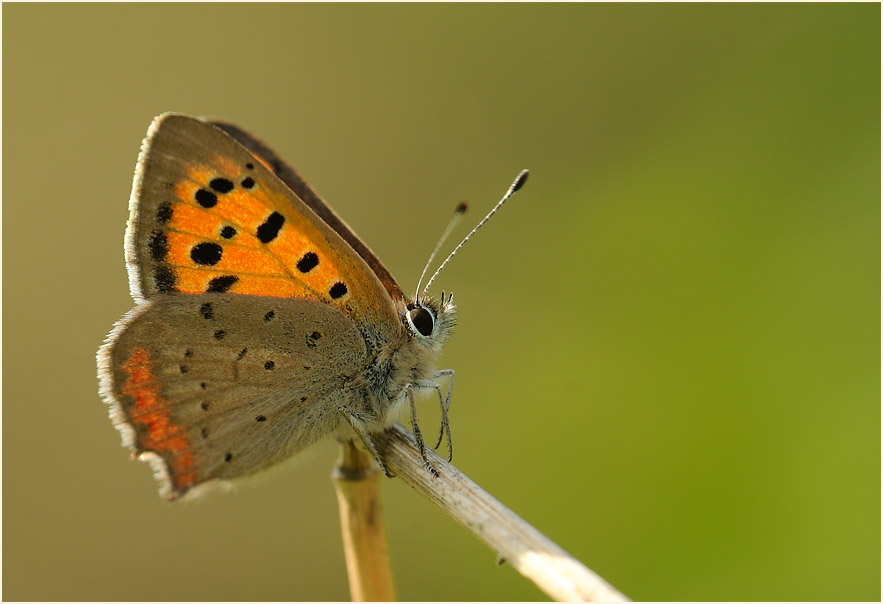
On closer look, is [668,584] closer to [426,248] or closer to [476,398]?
[476,398]

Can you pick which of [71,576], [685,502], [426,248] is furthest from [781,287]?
[71,576]

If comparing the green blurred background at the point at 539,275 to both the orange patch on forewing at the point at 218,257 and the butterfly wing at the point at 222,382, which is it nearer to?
the butterfly wing at the point at 222,382

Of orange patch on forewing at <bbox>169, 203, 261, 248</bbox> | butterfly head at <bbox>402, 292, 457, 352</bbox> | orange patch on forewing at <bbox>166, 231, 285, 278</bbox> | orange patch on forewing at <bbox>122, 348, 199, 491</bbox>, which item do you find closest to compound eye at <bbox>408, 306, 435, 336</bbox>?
butterfly head at <bbox>402, 292, 457, 352</bbox>

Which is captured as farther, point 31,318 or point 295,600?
point 31,318

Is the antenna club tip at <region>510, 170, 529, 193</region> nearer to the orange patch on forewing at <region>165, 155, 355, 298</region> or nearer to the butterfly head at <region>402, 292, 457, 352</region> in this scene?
the butterfly head at <region>402, 292, 457, 352</region>

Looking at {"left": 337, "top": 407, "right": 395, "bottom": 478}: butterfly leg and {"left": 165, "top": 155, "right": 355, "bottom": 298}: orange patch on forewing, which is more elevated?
{"left": 165, "top": 155, "right": 355, "bottom": 298}: orange patch on forewing

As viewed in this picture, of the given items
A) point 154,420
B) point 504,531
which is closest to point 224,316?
point 154,420

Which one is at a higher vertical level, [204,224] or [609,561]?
[204,224]

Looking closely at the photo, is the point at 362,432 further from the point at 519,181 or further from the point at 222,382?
the point at 519,181
